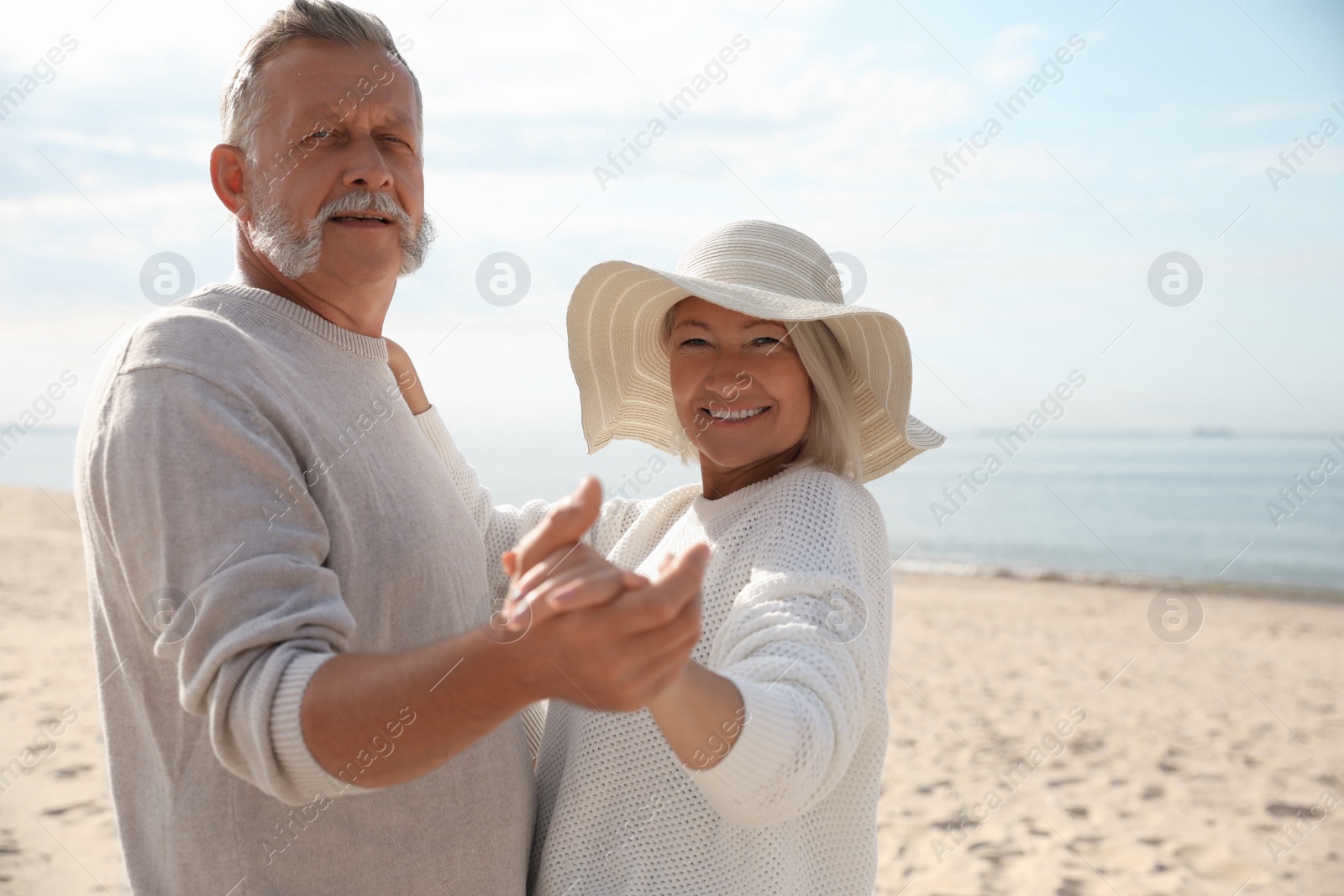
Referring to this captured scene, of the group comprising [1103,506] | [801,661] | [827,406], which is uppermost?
[1103,506]

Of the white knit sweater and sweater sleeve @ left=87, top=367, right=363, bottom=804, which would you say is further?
the white knit sweater

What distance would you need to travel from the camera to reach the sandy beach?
5074mm

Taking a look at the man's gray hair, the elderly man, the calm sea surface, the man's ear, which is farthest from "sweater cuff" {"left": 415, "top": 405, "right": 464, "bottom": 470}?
the calm sea surface

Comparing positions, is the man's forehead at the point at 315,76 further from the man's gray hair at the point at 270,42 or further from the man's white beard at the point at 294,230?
the man's white beard at the point at 294,230

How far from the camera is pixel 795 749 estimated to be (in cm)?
158

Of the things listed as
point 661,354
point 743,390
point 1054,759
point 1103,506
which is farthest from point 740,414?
point 1103,506

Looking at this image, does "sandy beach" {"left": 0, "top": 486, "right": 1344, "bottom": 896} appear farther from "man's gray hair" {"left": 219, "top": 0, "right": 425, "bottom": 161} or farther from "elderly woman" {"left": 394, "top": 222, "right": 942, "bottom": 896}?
"man's gray hair" {"left": 219, "top": 0, "right": 425, "bottom": 161}

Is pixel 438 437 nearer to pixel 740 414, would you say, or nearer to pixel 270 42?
pixel 740 414

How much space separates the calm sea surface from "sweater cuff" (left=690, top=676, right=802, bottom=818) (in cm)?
891

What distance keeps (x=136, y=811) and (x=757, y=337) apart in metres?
1.64

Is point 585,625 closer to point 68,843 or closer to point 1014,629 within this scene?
point 68,843

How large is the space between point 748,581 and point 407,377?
1183 mm

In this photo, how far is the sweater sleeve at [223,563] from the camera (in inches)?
53.9

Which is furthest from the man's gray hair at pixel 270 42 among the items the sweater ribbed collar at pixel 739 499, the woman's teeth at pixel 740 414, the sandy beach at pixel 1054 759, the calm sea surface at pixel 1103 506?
the calm sea surface at pixel 1103 506
